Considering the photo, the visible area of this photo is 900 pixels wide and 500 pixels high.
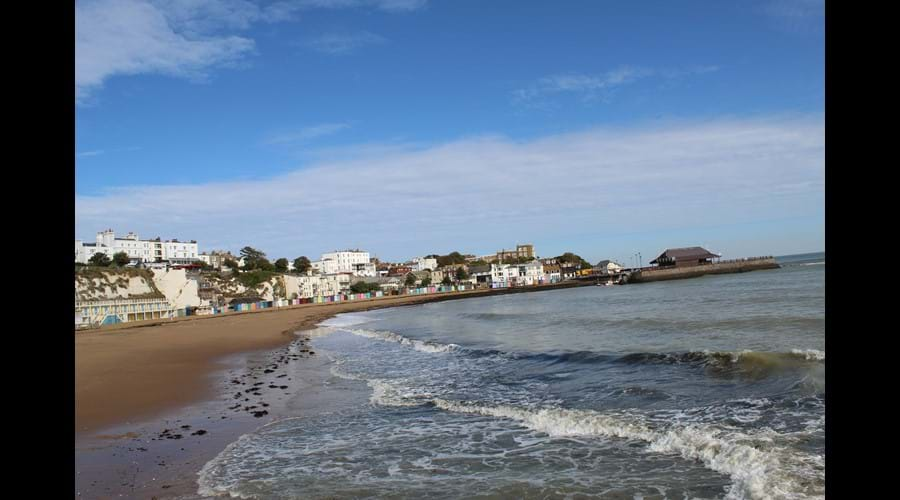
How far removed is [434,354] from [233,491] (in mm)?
13650

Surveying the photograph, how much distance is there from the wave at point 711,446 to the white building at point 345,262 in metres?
138

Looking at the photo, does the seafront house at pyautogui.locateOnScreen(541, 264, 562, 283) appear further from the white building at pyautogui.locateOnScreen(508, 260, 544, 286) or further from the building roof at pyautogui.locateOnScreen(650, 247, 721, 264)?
the building roof at pyautogui.locateOnScreen(650, 247, 721, 264)

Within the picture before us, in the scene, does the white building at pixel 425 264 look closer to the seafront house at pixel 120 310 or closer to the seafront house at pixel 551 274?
the seafront house at pixel 551 274

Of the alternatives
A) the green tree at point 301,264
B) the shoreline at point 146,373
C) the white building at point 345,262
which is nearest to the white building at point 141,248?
the green tree at point 301,264

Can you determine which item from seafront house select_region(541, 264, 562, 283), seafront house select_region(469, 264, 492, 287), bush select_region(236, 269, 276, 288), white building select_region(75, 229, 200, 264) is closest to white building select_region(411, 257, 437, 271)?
seafront house select_region(469, 264, 492, 287)

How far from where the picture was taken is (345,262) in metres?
162

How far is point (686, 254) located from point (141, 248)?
109 m

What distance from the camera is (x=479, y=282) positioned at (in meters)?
128

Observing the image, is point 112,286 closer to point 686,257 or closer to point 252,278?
point 252,278

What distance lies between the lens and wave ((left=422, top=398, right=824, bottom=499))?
6.28 m

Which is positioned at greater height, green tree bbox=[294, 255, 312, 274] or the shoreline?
green tree bbox=[294, 255, 312, 274]

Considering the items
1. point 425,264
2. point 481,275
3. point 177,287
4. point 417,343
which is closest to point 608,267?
point 481,275

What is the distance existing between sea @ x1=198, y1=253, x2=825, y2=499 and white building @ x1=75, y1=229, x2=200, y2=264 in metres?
101

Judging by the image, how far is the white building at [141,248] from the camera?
101875 mm
